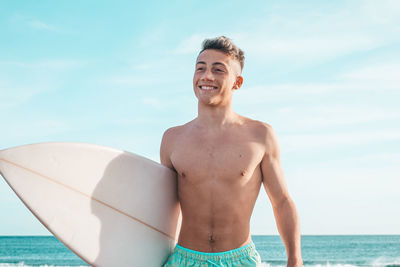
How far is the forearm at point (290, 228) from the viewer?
2.55 metres

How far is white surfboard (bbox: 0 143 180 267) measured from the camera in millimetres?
2703

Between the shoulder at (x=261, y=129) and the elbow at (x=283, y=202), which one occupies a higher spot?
the shoulder at (x=261, y=129)

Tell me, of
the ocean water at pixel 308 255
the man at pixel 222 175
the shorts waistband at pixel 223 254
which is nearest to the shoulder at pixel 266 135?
the man at pixel 222 175

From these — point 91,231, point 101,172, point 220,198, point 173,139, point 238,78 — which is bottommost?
point 91,231

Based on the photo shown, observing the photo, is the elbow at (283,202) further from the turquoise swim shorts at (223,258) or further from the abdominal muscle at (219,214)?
the turquoise swim shorts at (223,258)

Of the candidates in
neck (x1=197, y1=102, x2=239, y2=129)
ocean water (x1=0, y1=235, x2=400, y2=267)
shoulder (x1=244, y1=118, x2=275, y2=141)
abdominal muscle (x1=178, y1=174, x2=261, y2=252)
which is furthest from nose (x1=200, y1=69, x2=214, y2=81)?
ocean water (x1=0, y1=235, x2=400, y2=267)

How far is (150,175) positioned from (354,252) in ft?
80.6

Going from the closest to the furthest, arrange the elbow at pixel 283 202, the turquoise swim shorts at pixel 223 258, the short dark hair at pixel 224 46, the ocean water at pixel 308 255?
the turquoise swim shorts at pixel 223 258, the elbow at pixel 283 202, the short dark hair at pixel 224 46, the ocean water at pixel 308 255

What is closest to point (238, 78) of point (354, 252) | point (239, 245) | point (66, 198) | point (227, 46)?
point (227, 46)

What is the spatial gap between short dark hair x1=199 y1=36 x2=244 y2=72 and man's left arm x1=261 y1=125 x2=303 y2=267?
0.47 m

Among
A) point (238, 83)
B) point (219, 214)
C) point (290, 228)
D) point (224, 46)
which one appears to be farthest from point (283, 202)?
point (224, 46)

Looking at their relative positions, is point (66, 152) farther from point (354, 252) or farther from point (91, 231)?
point (354, 252)

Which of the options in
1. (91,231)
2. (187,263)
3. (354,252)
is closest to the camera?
(187,263)

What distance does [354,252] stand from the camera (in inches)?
988
